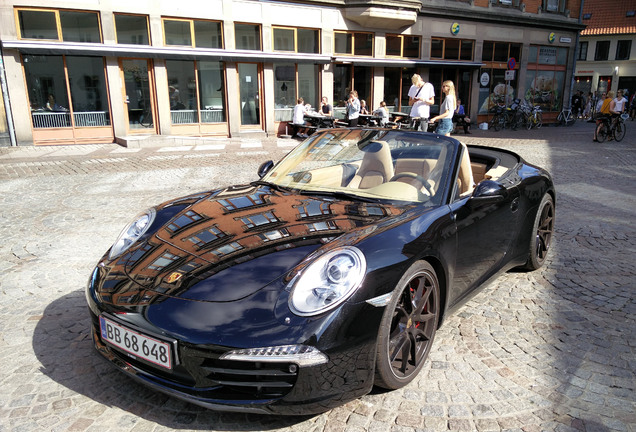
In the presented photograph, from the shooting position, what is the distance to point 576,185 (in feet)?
29.5

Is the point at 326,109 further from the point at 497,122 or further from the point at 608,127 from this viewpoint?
the point at 608,127

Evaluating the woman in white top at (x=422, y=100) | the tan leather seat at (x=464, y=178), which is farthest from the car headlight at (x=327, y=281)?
the woman in white top at (x=422, y=100)

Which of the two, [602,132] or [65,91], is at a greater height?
[65,91]

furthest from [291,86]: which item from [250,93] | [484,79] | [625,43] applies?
[625,43]

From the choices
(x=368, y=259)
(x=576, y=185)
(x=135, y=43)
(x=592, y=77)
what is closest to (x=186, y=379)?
(x=368, y=259)

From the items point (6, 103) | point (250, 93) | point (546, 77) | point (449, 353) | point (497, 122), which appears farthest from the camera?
point (546, 77)

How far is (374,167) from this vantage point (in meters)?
3.77

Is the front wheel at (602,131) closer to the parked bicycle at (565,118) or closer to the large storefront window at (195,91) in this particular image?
the parked bicycle at (565,118)

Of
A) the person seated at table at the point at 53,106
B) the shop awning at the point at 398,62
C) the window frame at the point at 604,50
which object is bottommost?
the person seated at table at the point at 53,106

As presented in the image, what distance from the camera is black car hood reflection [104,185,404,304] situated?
2455 millimetres

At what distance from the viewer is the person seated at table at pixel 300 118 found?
17.9m

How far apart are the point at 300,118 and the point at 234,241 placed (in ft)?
51.4

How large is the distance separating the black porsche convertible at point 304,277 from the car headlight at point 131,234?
1cm

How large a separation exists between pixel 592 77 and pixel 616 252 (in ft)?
161
